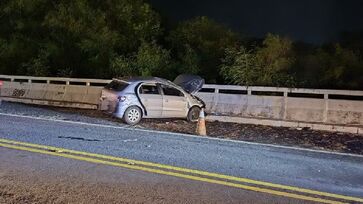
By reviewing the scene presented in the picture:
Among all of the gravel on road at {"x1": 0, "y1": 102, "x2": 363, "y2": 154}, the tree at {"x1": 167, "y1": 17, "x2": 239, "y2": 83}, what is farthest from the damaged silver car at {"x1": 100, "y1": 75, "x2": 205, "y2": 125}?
the tree at {"x1": 167, "y1": 17, "x2": 239, "y2": 83}

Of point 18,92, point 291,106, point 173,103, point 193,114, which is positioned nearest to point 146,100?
point 173,103

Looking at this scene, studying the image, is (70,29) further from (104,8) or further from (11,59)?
(11,59)

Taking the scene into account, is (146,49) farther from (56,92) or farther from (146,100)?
(146,100)

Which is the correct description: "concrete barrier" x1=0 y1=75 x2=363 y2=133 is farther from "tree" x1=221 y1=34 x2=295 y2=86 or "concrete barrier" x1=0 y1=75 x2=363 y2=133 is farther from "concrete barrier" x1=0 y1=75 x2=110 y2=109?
"tree" x1=221 y1=34 x2=295 y2=86

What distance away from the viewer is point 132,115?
47.4 ft

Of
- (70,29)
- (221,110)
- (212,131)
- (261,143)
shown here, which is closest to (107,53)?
(70,29)

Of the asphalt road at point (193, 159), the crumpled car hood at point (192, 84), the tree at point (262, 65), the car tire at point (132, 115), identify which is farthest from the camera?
the tree at point (262, 65)

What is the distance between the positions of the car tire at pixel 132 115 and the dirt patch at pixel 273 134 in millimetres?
212

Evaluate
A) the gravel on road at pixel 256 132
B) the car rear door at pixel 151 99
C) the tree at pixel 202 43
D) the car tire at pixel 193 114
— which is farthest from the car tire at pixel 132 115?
the tree at pixel 202 43

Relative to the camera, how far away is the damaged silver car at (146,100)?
14352 mm

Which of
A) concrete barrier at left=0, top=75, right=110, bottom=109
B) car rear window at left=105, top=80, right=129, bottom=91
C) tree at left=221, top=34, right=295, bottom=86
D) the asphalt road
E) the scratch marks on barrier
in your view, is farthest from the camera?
the scratch marks on barrier

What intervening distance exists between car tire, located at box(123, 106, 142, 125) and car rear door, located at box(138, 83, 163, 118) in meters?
0.30

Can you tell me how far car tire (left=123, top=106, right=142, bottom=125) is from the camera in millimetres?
14320

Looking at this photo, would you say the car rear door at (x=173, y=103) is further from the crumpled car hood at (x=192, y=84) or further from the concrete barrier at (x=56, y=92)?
the concrete barrier at (x=56, y=92)
